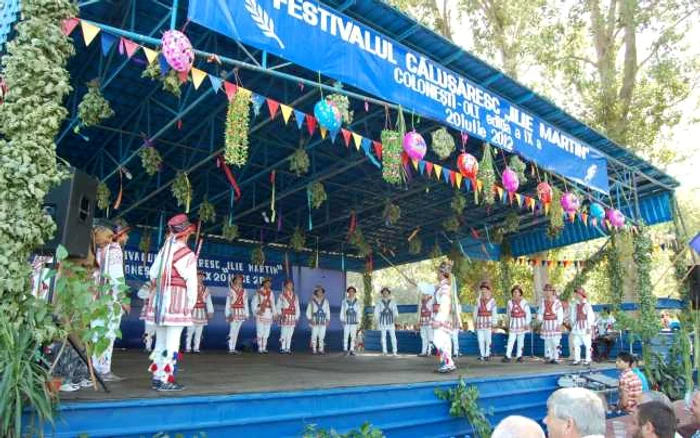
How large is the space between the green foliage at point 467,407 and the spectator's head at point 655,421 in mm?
2989

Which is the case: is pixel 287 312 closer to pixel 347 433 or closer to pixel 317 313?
pixel 317 313

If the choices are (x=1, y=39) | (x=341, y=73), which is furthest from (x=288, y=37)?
(x=1, y=39)

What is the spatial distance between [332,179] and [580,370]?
6.02 metres

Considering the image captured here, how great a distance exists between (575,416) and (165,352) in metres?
3.82

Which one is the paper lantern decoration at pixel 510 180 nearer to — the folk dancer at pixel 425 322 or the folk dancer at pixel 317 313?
the folk dancer at pixel 425 322

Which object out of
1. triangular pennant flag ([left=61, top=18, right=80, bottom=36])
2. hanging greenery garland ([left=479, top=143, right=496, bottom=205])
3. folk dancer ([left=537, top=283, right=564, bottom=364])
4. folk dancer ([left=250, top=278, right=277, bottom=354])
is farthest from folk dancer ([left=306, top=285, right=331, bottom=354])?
triangular pennant flag ([left=61, top=18, right=80, bottom=36])

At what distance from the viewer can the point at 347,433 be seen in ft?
16.2

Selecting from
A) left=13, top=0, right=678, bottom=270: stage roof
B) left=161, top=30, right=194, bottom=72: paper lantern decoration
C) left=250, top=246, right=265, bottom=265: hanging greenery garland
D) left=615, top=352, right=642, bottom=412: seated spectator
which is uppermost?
left=13, top=0, right=678, bottom=270: stage roof

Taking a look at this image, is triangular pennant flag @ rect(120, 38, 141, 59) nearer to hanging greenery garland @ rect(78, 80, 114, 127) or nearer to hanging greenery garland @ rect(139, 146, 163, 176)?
hanging greenery garland @ rect(78, 80, 114, 127)

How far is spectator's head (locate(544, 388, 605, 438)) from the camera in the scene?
102 inches

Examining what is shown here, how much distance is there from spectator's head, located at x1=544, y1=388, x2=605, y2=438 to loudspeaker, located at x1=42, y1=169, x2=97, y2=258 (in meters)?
3.40

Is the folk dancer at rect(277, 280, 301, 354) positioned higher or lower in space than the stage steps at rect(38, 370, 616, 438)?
higher

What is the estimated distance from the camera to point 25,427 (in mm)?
3479

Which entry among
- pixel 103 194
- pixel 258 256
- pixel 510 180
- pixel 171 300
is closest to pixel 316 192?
pixel 510 180
